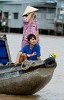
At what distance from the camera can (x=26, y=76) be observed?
10.9 meters

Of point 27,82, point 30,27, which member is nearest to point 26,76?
point 27,82

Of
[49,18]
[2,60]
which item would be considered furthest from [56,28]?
[2,60]

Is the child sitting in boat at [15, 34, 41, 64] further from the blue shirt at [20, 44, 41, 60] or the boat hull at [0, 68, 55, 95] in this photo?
the boat hull at [0, 68, 55, 95]

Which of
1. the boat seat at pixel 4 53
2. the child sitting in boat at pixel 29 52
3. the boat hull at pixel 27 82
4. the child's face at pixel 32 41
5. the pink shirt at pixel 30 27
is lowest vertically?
the boat hull at pixel 27 82

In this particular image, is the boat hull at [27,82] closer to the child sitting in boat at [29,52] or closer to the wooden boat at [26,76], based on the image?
the wooden boat at [26,76]

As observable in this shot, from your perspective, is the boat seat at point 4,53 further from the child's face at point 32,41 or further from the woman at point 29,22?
the child's face at point 32,41

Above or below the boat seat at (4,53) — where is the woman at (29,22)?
above

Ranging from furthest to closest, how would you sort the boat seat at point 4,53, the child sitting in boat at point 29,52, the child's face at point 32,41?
1. the boat seat at point 4,53
2. the child sitting in boat at point 29,52
3. the child's face at point 32,41

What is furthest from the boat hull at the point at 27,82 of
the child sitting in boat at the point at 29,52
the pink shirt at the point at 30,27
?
the pink shirt at the point at 30,27

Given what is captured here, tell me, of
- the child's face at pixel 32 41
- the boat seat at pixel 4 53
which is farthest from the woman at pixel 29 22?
the child's face at pixel 32 41

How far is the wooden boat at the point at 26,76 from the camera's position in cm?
1078

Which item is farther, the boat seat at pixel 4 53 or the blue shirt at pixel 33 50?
the boat seat at pixel 4 53

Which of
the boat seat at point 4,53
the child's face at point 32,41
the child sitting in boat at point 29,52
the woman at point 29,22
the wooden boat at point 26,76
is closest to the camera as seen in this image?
the wooden boat at point 26,76

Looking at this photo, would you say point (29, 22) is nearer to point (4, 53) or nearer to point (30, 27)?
point (30, 27)
